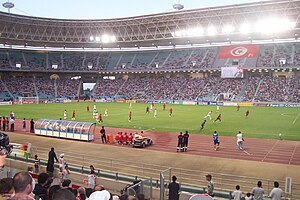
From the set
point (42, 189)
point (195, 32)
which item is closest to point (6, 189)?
point (42, 189)

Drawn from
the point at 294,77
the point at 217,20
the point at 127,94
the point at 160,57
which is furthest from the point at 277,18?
the point at 127,94

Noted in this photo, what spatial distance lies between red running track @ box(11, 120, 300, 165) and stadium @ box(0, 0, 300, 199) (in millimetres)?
82

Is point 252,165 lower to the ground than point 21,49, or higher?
lower

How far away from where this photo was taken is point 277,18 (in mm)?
55938

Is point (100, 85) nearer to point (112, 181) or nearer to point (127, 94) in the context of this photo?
point (127, 94)

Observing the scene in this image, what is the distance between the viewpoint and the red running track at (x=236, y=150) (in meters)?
19.8

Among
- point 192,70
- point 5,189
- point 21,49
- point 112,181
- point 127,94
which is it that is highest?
point 21,49

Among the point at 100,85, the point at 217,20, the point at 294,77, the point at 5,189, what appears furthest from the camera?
the point at 100,85

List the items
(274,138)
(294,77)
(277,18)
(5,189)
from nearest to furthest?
Result: (5,189) → (274,138) → (277,18) → (294,77)

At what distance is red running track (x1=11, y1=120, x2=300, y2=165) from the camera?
19.8m

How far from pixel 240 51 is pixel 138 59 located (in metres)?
29.3

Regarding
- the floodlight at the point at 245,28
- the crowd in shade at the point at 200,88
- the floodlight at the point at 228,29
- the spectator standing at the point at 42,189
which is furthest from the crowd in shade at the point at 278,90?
the spectator standing at the point at 42,189

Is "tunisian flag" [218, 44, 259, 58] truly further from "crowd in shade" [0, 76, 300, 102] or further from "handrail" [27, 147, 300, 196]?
"handrail" [27, 147, 300, 196]

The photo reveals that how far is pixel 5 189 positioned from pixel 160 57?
81321 mm
